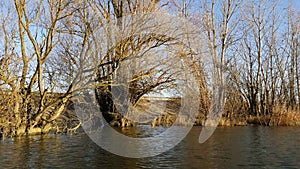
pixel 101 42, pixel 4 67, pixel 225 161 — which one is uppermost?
A: pixel 101 42

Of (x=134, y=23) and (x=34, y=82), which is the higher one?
(x=134, y=23)

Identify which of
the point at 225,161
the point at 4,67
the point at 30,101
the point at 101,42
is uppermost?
the point at 101,42

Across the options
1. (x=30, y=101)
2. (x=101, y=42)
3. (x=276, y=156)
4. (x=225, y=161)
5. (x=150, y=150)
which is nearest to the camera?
(x=225, y=161)

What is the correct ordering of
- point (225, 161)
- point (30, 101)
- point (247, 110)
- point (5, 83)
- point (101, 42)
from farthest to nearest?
1. point (247, 110)
2. point (101, 42)
3. point (30, 101)
4. point (5, 83)
5. point (225, 161)

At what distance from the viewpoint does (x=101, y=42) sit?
1466cm

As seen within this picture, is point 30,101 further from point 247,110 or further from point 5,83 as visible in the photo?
point 247,110

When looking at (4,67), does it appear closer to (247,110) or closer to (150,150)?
(150,150)

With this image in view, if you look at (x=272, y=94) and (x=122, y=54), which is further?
(x=272, y=94)

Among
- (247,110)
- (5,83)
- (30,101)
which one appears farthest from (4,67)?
(247,110)

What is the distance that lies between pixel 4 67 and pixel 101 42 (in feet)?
12.5

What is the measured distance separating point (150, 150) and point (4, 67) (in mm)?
6429

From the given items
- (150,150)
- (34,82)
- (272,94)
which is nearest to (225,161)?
(150,150)

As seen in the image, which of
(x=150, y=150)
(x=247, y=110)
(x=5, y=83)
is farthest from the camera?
(x=247, y=110)

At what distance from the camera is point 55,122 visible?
14.3 metres
